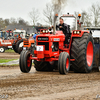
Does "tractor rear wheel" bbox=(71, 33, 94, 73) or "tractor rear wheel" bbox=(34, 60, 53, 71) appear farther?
"tractor rear wheel" bbox=(34, 60, 53, 71)

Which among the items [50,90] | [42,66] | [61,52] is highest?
[61,52]

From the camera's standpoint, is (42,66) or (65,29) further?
(42,66)

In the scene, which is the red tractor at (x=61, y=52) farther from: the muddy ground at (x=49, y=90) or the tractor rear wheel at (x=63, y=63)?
the muddy ground at (x=49, y=90)

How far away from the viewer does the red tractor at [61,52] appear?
900 cm

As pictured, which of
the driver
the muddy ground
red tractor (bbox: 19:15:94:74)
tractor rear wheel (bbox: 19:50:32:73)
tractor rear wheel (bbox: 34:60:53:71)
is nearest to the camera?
the muddy ground

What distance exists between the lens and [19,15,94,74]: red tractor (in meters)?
9.00

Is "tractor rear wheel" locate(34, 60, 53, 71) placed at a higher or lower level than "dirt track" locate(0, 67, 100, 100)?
lower

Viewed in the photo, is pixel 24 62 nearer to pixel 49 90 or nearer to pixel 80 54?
pixel 80 54

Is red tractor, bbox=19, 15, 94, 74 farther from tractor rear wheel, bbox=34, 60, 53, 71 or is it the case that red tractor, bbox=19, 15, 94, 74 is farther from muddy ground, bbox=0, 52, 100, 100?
muddy ground, bbox=0, 52, 100, 100

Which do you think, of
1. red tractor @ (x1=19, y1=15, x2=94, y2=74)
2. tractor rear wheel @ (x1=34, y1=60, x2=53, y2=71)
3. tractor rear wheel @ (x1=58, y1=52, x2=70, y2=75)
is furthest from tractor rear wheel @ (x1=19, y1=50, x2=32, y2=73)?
tractor rear wheel @ (x1=58, y1=52, x2=70, y2=75)

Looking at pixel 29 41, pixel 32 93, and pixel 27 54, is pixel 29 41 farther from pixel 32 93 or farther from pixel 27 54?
pixel 32 93

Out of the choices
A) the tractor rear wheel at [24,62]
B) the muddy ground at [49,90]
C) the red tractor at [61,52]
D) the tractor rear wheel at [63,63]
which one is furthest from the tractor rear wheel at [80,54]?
the muddy ground at [49,90]

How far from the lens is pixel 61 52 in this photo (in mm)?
9016

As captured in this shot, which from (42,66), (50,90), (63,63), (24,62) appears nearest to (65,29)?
(42,66)
